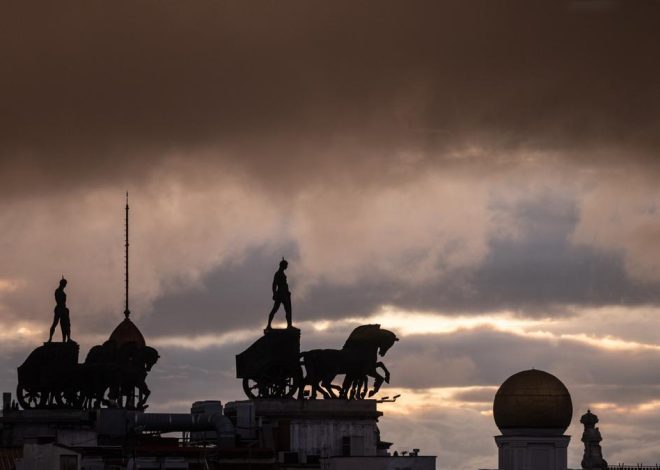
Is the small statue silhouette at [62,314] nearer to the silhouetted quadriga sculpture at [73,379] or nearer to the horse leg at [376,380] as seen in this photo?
the silhouetted quadriga sculpture at [73,379]

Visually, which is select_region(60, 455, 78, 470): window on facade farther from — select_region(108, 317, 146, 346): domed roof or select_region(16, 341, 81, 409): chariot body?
select_region(108, 317, 146, 346): domed roof

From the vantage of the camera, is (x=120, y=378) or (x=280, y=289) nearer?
(x=280, y=289)

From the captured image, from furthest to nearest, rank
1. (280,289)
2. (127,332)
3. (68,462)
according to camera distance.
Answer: (127,332) → (280,289) → (68,462)

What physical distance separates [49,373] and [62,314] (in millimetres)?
3563

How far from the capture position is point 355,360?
325 feet

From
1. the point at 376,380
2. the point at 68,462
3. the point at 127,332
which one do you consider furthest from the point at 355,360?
the point at 127,332

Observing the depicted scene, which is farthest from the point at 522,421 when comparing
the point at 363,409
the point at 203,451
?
the point at 203,451

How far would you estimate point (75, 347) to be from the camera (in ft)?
370

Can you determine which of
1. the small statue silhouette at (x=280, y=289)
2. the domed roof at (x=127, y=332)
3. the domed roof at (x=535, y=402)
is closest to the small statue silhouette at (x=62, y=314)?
the small statue silhouette at (x=280, y=289)

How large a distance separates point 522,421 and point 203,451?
30959 mm

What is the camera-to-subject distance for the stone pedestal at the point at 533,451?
124 meters

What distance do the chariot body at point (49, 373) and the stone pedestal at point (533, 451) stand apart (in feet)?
88.1

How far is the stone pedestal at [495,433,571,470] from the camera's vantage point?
12400cm

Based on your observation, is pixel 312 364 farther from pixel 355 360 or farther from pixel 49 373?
pixel 49 373
